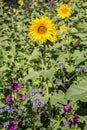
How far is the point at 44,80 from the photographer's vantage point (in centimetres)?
338

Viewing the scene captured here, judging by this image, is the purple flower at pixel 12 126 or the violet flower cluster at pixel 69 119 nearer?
the violet flower cluster at pixel 69 119

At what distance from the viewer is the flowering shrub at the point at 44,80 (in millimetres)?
2527

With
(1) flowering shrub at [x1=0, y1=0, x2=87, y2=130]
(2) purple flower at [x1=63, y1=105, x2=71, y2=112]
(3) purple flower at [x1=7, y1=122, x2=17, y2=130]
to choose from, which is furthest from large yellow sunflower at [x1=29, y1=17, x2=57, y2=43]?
(3) purple flower at [x1=7, y1=122, x2=17, y2=130]

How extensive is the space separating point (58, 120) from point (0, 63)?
2.22m

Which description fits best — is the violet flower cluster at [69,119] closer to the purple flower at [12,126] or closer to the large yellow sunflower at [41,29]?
the purple flower at [12,126]

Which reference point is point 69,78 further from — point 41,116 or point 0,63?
point 0,63

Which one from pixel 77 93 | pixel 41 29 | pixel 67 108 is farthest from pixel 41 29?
pixel 77 93

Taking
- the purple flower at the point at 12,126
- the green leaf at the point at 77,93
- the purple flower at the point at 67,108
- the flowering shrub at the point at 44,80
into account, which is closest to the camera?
the green leaf at the point at 77,93

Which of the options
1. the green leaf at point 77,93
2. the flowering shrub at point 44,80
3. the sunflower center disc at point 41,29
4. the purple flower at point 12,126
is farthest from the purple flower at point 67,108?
the green leaf at point 77,93

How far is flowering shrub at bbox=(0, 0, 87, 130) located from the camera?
2.53 meters

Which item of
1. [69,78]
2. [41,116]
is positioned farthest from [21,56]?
[41,116]

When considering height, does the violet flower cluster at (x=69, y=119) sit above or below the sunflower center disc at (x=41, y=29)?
below

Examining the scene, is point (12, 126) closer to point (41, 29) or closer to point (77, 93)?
point (41, 29)

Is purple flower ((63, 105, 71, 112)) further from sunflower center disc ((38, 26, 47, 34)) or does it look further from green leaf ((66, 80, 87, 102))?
green leaf ((66, 80, 87, 102))
